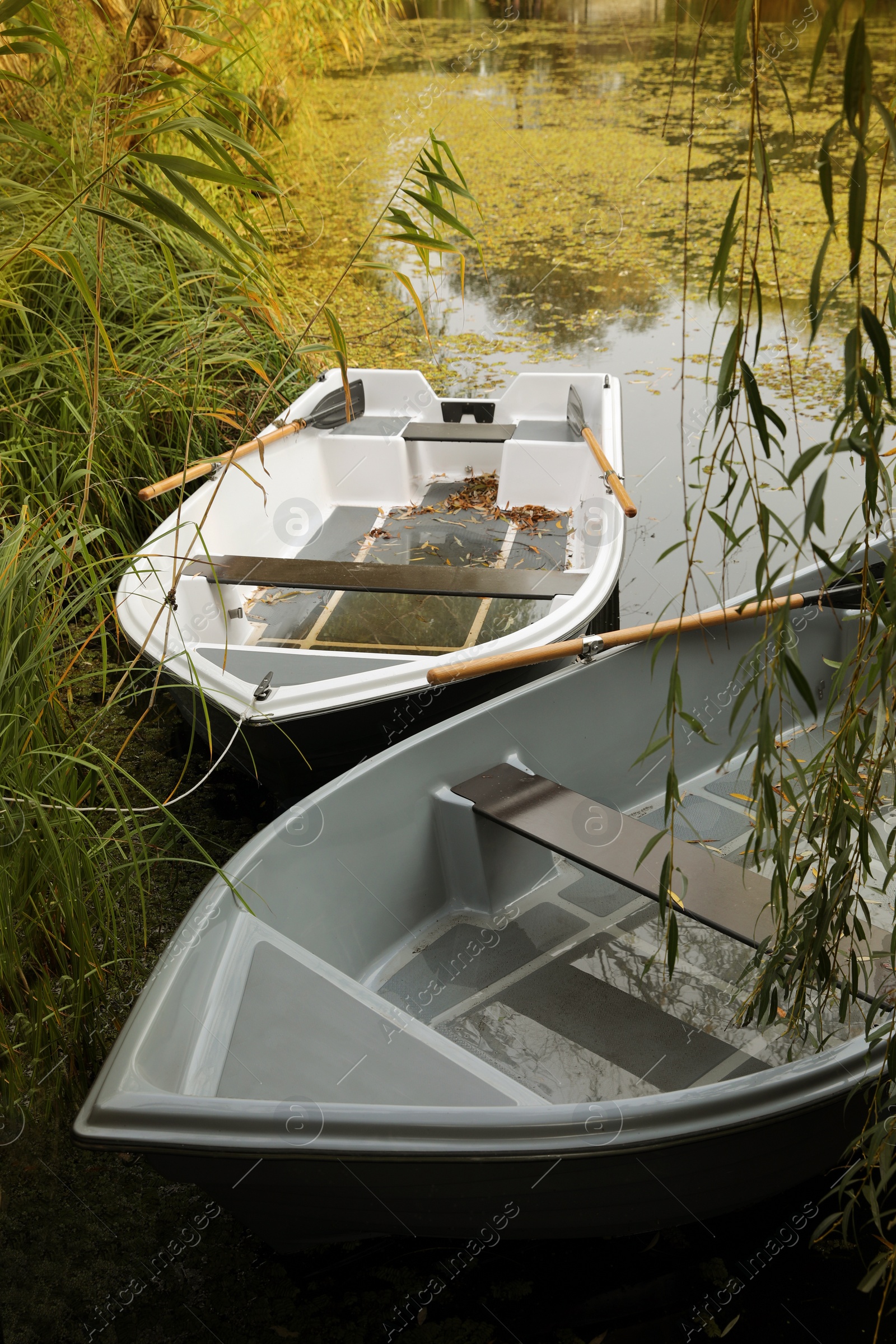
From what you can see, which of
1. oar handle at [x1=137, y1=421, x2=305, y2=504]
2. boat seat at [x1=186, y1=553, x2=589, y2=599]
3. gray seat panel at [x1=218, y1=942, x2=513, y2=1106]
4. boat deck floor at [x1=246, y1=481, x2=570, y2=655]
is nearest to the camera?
gray seat panel at [x1=218, y1=942, x2=513, y2=1106]

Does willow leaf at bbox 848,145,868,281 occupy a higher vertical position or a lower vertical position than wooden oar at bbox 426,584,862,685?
higher

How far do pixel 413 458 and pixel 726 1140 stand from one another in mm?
3248

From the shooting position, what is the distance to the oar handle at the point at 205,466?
306 centimetres

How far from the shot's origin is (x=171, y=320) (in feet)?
13.6

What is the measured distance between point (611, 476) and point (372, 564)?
0.91 m

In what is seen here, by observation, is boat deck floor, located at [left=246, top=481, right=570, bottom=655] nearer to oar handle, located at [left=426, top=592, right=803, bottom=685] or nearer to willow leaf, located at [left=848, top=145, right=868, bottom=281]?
oar handle, located at [left=426, top=592, right=803, bottom=685]

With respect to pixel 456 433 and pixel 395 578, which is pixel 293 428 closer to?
pixel 456 433

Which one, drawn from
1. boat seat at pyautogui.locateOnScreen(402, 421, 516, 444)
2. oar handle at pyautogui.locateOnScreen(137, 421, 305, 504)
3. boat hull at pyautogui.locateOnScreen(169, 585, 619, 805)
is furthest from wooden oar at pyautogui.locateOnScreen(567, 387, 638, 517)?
oar handle at pyautogui.locateOnScreen(137, 421, 305, 504)

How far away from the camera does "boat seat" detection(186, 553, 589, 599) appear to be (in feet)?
9.55

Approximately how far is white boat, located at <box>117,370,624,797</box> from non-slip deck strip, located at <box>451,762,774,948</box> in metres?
0.39

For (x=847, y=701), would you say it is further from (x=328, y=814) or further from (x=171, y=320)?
(x=171, y=320)

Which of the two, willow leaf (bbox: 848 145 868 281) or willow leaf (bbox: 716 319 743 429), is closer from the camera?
willow leaf (bbox: 848 145 868 281)

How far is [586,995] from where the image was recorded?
219cm

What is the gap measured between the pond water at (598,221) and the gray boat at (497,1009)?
4.66 ft
